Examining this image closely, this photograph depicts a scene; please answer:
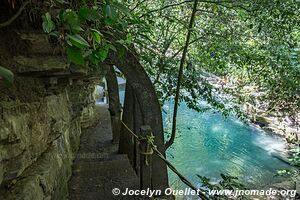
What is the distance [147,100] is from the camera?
3.03m

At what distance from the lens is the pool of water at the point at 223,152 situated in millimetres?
8281

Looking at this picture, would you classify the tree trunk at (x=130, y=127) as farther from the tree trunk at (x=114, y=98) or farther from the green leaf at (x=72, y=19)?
the green leaf at (x=72, y=19)

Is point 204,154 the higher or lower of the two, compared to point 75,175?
lower

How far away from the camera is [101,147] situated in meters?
5.57

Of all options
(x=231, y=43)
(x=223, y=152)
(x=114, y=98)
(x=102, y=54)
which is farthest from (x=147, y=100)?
(x=223, y=152)

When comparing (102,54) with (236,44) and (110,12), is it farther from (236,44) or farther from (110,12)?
(236,44)

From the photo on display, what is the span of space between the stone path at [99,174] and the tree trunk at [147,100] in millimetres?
437

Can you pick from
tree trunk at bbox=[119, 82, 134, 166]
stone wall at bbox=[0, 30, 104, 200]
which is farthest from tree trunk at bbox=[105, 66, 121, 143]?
stone wall at bbox=[0, 30, 104, 200]

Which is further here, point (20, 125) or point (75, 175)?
point (75, 175)

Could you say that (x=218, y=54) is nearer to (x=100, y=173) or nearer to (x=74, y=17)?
(x=100, y=173)

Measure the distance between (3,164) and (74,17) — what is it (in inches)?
42.4

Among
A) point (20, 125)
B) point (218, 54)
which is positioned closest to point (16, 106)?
point (20, 125)

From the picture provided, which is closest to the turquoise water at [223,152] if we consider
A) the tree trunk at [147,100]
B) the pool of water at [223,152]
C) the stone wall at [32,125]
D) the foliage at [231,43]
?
the pool of water at [223,152]

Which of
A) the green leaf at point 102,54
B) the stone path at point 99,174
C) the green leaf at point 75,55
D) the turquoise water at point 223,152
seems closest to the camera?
the green leaf at point 75,55
